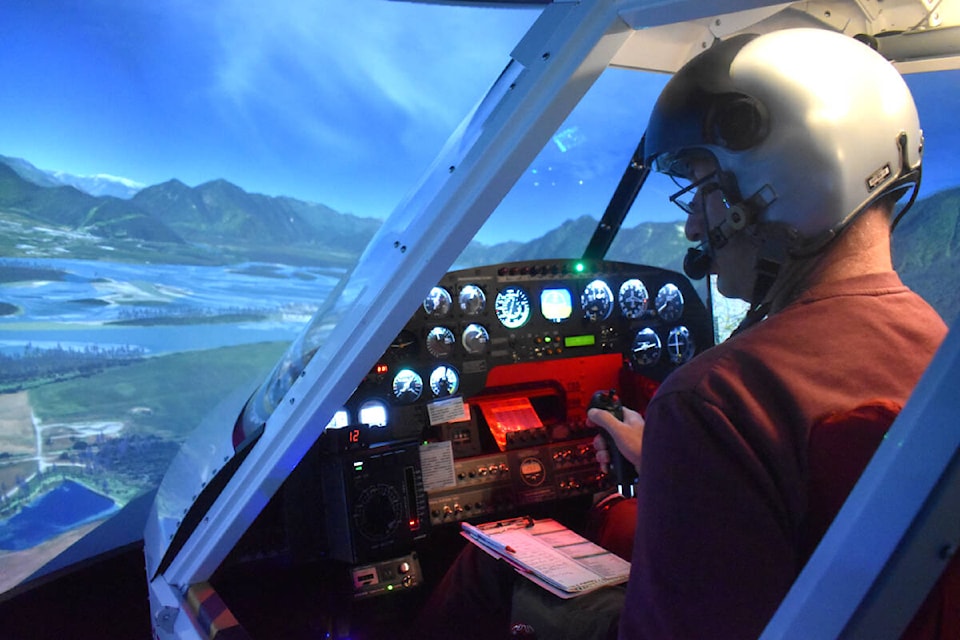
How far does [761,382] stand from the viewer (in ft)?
2.68

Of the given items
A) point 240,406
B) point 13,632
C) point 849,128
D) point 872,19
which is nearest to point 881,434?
point 849,128

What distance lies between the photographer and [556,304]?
280 cm

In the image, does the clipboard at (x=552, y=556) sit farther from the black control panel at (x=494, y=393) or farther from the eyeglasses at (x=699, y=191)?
the eyeglasses at (x=699, y=191)

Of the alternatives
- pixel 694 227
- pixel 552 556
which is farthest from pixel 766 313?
pixel 552 556

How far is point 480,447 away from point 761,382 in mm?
1823

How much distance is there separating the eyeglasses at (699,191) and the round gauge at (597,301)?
1675mm

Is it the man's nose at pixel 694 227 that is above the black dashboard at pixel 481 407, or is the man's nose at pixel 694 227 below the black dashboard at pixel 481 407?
above

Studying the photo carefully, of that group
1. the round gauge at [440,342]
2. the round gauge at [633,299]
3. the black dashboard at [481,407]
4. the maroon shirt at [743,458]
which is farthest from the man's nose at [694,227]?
the round gauge at [633,299]

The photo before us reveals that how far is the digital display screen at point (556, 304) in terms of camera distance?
2771 millimetres

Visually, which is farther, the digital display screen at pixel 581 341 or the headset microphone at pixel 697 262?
the digital display screen at pixel 581 341

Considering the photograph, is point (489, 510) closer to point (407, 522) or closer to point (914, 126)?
point (407, 522)

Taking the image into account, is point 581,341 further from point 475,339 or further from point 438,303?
point 438,303

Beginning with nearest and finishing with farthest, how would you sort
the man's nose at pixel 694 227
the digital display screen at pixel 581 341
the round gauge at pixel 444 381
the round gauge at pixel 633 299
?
the man's nose at pixel 694 227 → the round gauge at pixel 444 381 → the digital display screen at pixel 581 341 → the round gauge at pixel 633 299

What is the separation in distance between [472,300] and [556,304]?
0.42 metres
